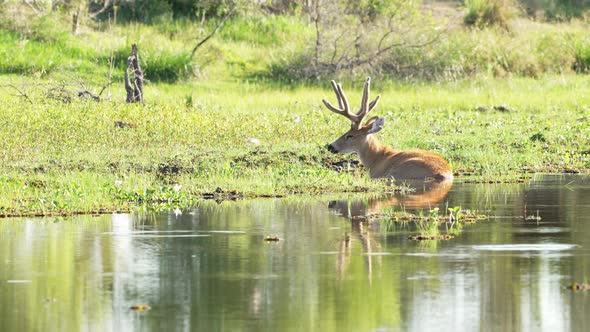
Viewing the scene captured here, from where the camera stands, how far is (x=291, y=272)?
884 cm

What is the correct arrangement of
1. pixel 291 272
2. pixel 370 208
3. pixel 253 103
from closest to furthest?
1. pixel 291 272
2. pixel 370 208
3. pixel 253 103

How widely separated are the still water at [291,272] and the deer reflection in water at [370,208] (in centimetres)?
3

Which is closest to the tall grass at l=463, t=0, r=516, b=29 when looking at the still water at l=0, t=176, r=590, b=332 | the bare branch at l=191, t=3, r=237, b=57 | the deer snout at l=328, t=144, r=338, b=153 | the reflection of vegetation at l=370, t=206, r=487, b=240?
the bare branch at l=191, t=3, r=237, b=57

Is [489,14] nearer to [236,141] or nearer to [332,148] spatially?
[236,141]

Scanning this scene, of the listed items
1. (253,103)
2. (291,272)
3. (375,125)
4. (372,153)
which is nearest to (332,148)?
(372,153)

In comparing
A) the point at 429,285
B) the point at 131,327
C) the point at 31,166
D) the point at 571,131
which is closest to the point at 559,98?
the point at 571,131

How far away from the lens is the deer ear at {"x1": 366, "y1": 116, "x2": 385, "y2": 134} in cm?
1611

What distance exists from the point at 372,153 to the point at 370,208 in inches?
146

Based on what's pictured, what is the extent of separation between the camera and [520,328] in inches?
278

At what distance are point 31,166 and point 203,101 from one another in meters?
7.83

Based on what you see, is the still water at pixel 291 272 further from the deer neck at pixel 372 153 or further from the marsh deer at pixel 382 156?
the deer neck at pixel 372 153

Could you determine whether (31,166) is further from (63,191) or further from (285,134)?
(285,134)

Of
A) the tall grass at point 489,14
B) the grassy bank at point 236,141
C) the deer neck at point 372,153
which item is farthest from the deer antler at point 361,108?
the tall grass at point 489,14

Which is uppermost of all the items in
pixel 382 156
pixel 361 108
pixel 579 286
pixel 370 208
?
pixel 361 108
